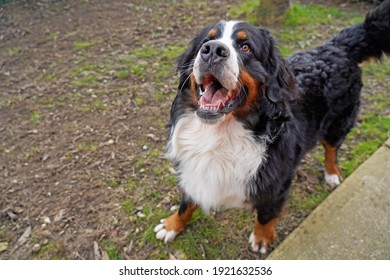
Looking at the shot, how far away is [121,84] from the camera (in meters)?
4.45

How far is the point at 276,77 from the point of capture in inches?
89.8

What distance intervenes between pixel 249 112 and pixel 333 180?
1531mm

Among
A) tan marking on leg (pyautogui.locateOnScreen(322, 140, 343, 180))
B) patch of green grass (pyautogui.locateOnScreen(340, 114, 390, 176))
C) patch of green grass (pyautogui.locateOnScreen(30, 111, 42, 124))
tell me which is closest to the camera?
tan marking on leg (pyautogui.locateOnScreen(322, 140, 343, 180))

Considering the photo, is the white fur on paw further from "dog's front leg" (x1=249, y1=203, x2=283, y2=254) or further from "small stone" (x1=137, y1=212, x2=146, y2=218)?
"small stone" (x1=137, y1=212, x2=146, y2=218)

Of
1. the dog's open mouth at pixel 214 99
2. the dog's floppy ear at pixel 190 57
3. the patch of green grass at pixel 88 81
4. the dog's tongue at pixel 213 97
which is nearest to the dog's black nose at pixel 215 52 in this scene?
the dog's open mouth at pixel 214 99

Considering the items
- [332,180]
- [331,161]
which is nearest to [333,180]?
[332,180]

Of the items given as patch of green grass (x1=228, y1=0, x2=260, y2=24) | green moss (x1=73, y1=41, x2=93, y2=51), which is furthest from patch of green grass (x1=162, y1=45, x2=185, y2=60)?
patch of green grass (x1=228, y1=0, x2=260, y2=24)

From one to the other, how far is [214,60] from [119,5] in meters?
4.85

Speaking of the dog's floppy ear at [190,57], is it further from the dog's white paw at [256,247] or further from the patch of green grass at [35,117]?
the patch of green grass at [35,117]

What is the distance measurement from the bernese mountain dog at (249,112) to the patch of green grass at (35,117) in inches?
80.5

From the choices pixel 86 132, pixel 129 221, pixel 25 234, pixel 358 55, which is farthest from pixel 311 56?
pixel 25 234

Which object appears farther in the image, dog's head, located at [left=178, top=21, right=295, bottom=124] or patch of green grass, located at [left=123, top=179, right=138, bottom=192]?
patch of green grass, located at [left=123, top=179, right=138, bottom=192]

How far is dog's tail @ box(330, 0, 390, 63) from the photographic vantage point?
8.98 ft

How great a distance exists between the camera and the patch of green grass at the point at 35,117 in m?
3.87
